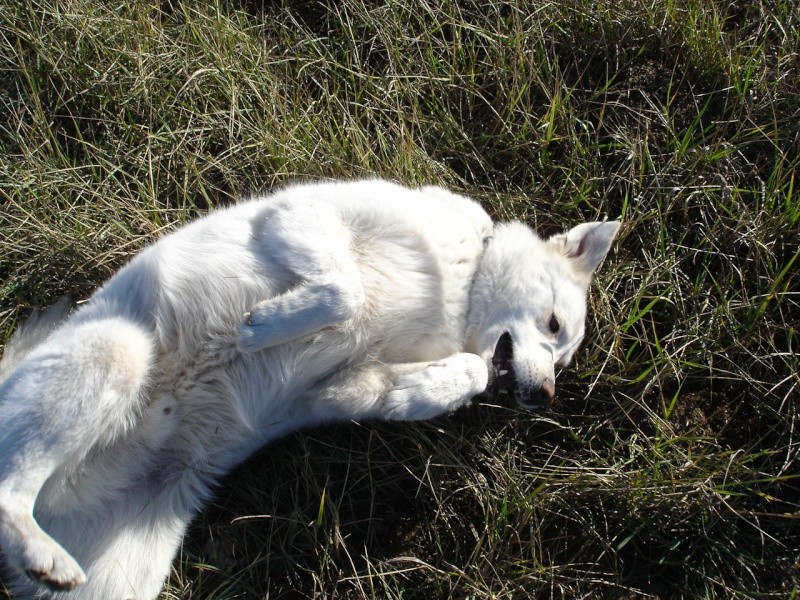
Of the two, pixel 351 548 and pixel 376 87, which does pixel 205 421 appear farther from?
pixel 376 87

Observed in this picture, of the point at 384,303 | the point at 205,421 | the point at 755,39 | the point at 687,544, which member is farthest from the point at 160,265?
the point at 755,39

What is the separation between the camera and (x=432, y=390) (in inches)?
137

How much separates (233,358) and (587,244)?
2035mm

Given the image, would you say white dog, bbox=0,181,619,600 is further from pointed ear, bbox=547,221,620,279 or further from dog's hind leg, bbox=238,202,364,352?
pointed ear, bbox=547,221,620,279

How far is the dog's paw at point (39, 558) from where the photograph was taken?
305 cm

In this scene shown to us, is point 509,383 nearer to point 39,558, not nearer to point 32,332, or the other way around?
point 39,558

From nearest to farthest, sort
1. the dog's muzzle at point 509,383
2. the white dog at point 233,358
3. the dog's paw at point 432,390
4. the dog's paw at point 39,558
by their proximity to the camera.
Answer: the dog's paw at point 39,558
the white dog at point 233,358
the dog's paw at point 432,390
the dog's muzzle at point 509,383

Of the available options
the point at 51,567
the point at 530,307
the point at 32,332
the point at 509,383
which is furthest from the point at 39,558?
the point at 530,307

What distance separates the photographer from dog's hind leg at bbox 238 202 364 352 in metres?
3.36

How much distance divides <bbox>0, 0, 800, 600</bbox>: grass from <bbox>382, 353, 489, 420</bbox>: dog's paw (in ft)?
1.54

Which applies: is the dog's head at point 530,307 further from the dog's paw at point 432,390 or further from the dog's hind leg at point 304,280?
the dog's hind leg at point 304,280

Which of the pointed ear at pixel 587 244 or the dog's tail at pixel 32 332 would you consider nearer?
the dog's tail at pixel 32 332

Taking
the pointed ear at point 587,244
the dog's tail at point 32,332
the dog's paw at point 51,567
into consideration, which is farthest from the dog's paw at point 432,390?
the dog's tail at point 32,332

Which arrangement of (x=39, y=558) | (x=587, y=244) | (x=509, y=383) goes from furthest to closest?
(x=587, y=244), (x=509, y=383), (x=39, y=558)
